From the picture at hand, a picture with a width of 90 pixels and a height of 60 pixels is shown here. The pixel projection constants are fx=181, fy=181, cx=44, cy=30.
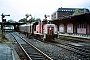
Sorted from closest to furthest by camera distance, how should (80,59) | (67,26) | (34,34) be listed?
1. (80,59)
2. (34,34)
3. (67,26)

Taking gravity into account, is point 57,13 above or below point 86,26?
above

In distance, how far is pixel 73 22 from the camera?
31969mm

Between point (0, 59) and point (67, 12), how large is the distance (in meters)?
98.7

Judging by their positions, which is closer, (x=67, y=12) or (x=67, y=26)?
(x=67, y=26)

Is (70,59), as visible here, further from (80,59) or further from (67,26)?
(67,26)

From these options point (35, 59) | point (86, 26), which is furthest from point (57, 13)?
point (35, 59)

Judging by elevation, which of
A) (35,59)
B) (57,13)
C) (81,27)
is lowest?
(35,59)

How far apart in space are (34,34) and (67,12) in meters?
74.6

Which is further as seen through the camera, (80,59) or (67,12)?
(67,12)

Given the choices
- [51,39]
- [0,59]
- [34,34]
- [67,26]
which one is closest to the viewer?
[0,59]

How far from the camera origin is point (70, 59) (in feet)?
34.1

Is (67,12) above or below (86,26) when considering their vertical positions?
above

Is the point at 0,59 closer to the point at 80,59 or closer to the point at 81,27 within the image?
the point at 80,59

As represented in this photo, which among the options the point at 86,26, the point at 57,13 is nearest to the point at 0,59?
the point at 86,26
